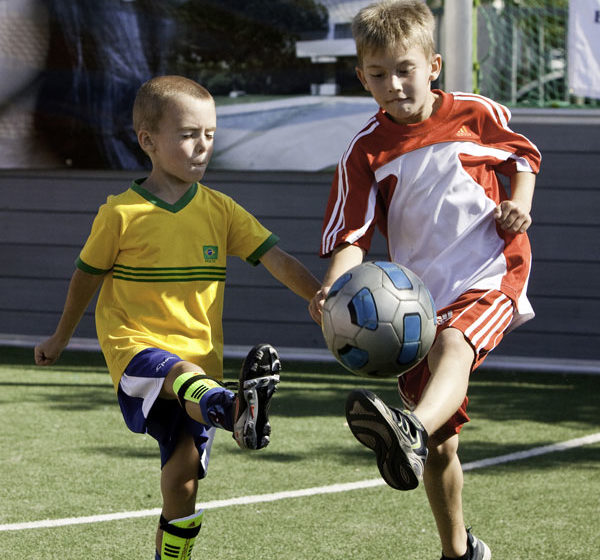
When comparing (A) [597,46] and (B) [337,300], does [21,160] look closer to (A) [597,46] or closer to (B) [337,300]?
(A) [597,46]

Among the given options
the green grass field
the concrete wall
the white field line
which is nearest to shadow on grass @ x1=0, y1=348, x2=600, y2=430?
the green grass field

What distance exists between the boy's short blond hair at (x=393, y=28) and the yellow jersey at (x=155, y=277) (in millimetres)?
798

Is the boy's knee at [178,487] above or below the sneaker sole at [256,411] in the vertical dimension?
below

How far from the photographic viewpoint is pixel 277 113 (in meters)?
8.41

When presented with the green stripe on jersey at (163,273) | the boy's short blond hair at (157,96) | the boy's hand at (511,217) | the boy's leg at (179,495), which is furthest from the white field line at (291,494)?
the boy's hand at (511,217)

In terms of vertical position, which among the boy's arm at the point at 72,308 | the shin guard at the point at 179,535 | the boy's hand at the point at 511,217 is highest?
the boy's hand at the point at 511,217

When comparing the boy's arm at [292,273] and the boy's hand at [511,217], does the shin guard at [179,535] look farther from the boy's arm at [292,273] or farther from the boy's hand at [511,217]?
the boy's hand at [511,217]

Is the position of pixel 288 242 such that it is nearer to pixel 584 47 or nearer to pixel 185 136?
pixel 584 47

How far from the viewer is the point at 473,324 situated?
11.0ft

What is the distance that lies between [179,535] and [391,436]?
0.91 meters

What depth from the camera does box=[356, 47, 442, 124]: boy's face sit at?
3.42 metres

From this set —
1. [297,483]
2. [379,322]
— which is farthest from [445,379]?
[297,483]

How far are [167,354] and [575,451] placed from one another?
2983 millimetres

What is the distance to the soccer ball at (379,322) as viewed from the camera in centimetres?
312
